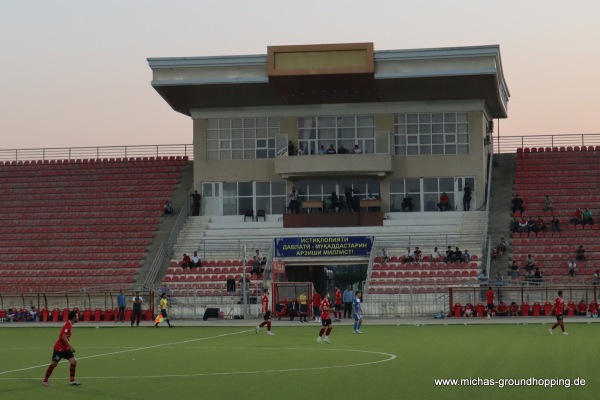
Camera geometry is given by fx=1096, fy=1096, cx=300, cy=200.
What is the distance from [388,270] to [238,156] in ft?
52.3

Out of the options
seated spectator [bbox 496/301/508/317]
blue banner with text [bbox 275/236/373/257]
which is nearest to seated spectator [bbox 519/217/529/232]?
blue banner with text [bbox 275/236/373/257]

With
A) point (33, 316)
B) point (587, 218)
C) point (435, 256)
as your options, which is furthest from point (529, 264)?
point (33, 316)

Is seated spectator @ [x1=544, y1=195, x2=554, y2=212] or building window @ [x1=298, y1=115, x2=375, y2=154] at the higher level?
building window @ [x1=298, y1=115, x2=375, y2=154]

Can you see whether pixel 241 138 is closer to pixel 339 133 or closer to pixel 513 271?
pixel 339 133

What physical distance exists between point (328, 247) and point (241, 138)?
38.0 feet

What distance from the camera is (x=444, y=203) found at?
6956 centimetres

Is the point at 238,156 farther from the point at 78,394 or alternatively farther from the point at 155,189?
the point at 78,394

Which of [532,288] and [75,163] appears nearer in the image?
[532,288]

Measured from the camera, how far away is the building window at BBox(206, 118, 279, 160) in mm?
73188

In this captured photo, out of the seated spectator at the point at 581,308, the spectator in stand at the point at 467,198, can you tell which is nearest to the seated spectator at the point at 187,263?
the spectator in stand at the point at 467,198

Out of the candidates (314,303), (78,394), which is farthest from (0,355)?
(314,303)

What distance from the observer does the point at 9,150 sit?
86062 mm

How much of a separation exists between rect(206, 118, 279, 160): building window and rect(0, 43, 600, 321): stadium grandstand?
133mm

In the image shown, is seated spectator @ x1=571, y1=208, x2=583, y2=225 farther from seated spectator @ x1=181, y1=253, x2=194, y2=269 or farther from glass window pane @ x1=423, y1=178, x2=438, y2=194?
seated spectator @ x1=181, y1=253, x2=194, y2=269
